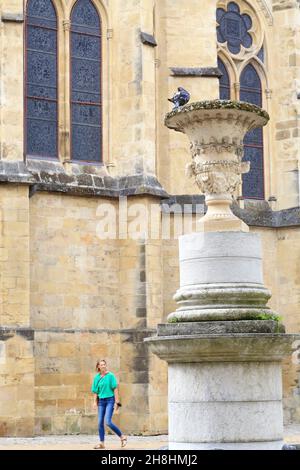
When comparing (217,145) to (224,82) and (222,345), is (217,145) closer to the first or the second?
(222,345)

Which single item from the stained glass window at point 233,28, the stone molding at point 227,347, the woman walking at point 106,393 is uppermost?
the stained glass window at point 233,28

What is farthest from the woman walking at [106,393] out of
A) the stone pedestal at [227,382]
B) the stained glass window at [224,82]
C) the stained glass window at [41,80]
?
the stained glass window at [224,82]

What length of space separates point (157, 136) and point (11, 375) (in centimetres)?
689

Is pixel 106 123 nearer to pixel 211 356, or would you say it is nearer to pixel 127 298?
pixel 127 298

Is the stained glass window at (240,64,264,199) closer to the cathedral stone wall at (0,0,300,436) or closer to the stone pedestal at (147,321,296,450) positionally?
the cathedral stone wall at (0,0,300,436)

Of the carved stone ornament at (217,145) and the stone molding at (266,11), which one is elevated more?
the stone molding at (266,11)

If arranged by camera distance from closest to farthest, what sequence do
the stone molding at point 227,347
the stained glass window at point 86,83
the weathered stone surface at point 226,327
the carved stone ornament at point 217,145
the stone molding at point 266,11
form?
the stone molding at point 227,347 < the weathered stone surface at point 226,327 < the carved stone ornament at point 217,145 < the stained glass window at point 86,83 < the stone molding at point 266,11

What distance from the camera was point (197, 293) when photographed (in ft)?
39.4

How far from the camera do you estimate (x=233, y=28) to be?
28344mm

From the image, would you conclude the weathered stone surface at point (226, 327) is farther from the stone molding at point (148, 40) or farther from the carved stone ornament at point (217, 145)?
the stone molding at point (148, 40)

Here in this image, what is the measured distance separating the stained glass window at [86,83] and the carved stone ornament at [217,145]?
11.9 m

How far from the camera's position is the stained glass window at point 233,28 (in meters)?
28.1

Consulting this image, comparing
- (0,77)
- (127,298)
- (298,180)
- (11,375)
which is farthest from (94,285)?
(298,180)

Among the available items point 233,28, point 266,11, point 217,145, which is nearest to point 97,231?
point 233,28
